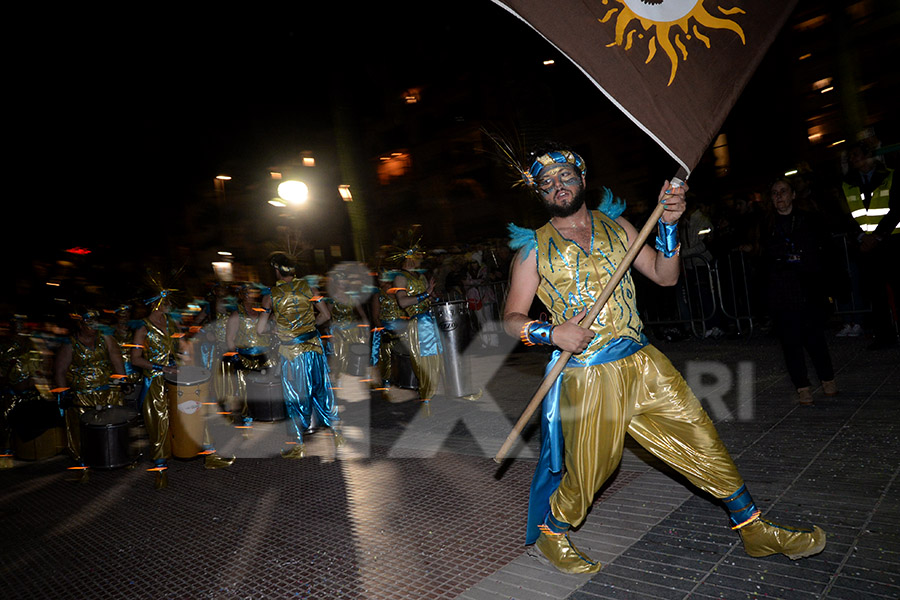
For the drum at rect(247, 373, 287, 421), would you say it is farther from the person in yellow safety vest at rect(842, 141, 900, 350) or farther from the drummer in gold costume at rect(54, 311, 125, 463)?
the person in yellow safety vest at rect(842, 141, 900, 350)

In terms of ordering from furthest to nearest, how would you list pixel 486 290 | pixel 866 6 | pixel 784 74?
pixel 784 74
pixel 866 6
pixel 486 290

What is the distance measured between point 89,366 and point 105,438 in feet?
2.74

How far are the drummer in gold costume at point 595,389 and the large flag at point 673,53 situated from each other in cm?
47

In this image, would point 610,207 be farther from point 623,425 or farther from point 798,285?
point 798,285

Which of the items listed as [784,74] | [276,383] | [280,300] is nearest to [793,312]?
[280,300]

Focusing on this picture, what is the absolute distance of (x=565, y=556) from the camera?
310 centimetres

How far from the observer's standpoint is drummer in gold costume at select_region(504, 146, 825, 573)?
2.95 meters

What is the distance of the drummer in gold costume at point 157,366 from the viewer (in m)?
6.05

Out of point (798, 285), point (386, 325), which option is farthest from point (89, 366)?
point (798, 285)

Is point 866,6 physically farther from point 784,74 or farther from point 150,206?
point 150,206

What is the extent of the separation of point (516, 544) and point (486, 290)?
986 cm

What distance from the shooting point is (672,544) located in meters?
3.30

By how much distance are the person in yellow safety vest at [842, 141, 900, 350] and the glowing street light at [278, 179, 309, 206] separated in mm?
11482

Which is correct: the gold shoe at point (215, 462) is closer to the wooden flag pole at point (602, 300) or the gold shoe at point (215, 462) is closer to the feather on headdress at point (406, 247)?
the feather on headdress at point (406, 247)
